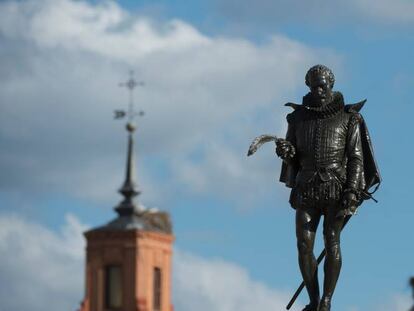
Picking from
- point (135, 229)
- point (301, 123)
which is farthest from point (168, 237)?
point (301, 123)

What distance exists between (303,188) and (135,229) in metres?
137

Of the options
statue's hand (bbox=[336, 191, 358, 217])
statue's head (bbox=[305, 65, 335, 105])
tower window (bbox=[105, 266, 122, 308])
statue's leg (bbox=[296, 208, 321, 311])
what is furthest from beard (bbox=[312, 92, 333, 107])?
tower window (bbox=[105, 266, 122, 308])

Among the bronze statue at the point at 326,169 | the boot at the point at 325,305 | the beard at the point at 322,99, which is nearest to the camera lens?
the boot at the point at 325,305

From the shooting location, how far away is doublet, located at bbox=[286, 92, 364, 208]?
25781 mm

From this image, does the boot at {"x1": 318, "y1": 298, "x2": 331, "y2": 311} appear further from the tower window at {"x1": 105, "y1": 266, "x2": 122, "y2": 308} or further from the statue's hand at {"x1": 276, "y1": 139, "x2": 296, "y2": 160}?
the tower window at {"x1": 105, "y1": 266, "x2": 122, "y2": 308}

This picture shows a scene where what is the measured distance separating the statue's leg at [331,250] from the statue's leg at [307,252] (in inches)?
5.7

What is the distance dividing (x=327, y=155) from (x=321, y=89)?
32.0 inches

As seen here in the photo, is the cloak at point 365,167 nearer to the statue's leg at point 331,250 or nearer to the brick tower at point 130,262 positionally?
the statue's leg at point 331,250

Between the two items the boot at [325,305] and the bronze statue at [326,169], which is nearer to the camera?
the boot at [325,305]

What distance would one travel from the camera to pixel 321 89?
26.0m

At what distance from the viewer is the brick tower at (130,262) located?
163 meters

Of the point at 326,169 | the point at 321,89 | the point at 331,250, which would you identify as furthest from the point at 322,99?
the point at 331,250

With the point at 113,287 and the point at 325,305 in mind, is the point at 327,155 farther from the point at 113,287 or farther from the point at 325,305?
the point at 113,287

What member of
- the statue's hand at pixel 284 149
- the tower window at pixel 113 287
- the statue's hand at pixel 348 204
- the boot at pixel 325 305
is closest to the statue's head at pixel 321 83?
the statue's hand at pixel 284 149
